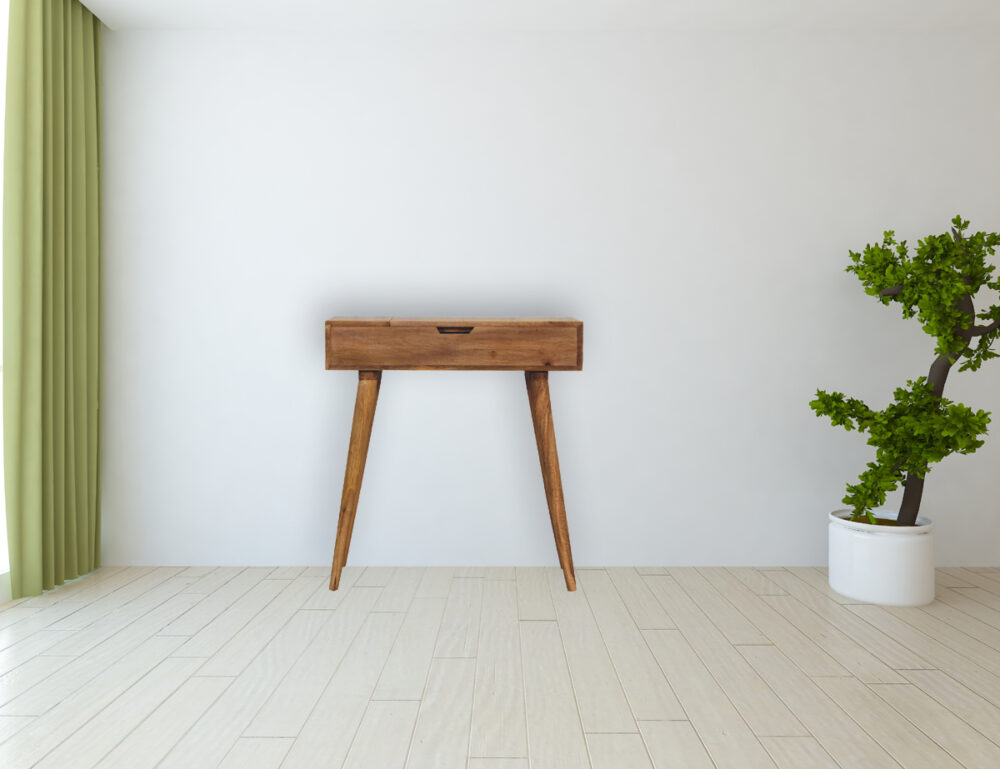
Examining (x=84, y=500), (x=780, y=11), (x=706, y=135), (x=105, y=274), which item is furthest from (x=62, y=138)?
(x=780, y=11)

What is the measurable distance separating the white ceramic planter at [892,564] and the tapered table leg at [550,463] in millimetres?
1022

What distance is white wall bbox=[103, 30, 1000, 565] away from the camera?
11.0ft

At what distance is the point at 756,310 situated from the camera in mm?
3379

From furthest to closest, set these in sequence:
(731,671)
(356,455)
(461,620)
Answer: (356,455)
(461,620)
(731,671)

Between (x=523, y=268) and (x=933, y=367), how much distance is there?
1596 millimetres

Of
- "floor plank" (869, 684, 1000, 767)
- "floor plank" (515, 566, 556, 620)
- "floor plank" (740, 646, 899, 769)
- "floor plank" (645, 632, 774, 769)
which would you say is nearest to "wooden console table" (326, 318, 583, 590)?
"floor plank" (515, 566, 556, 620)

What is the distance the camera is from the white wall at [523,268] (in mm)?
3342

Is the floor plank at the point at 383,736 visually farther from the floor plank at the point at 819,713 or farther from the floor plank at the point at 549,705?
the floor plank at the point at 819,713

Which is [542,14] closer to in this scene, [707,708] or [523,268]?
[523,268]

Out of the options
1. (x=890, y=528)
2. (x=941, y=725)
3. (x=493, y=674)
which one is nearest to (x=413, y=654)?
(x=493, y=674)

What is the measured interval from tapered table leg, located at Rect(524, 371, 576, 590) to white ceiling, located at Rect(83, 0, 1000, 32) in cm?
138

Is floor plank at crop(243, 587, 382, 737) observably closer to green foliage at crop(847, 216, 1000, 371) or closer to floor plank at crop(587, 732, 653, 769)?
floor plank at crop(587, 732, 653, 769)

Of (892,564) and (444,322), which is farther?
(444,322)

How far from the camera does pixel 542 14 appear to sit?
3.13 metres
